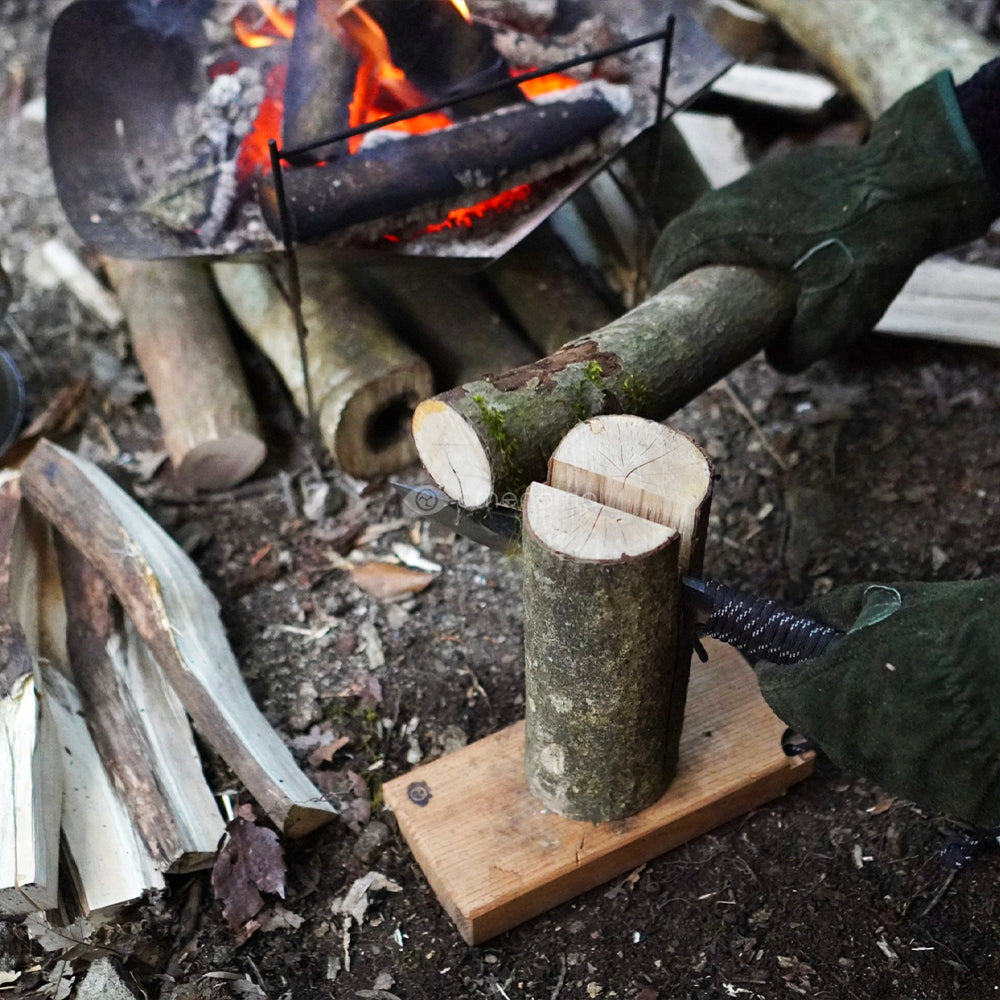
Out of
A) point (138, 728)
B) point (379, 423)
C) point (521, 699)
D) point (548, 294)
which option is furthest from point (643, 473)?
point (548, 294)

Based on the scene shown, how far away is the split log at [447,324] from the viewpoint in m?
3.45

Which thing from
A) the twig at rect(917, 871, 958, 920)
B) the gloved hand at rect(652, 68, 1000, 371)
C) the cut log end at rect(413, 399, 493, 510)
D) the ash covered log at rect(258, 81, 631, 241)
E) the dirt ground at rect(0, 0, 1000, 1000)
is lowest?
the twig at rect(917, 871, 958, 920)

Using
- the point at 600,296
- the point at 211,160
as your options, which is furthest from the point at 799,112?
the point at 211,160

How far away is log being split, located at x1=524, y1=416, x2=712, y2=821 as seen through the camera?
183 centimetres

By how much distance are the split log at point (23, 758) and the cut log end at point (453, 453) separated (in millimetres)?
1153

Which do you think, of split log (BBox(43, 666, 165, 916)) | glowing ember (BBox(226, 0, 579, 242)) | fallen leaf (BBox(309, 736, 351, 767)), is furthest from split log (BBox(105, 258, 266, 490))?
fallen leaf (BBox(309, 736, 351, 767))

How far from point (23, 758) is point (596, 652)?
4.46 feet

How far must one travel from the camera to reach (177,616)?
8.92 feet

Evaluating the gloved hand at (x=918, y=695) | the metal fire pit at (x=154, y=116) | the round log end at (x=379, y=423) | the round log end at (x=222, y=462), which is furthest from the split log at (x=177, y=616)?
the gloved hand at (x=918, y=695)

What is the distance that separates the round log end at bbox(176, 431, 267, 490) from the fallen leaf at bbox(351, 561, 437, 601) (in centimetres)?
58

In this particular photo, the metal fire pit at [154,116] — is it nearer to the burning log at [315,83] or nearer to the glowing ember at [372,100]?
the glowing ember at [372,100]

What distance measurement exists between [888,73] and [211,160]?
2.67 m

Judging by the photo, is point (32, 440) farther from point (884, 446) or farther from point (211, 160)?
point (884, 446)

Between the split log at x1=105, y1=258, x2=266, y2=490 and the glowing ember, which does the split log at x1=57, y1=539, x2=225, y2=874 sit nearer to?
the split log at x1=105, y1=258, x2=266, y2=490
